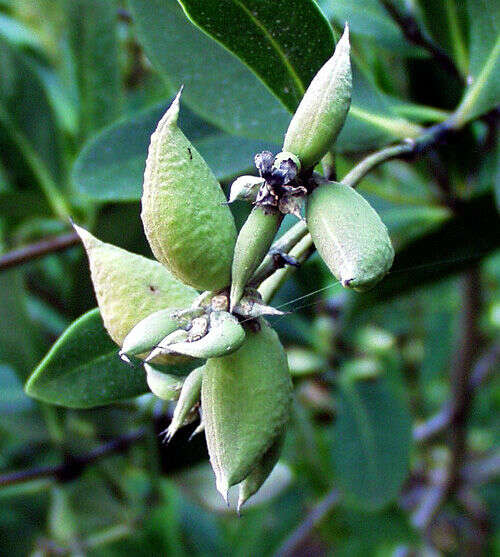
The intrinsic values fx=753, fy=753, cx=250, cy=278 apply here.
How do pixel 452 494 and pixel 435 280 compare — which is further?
pixel 452 494

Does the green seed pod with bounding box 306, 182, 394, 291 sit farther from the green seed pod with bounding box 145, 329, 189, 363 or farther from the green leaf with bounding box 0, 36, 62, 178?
the green leaf with bounding box 0, 36, 62, 178

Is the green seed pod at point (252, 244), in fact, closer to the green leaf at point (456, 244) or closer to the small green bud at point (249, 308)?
the small green bud at point (249, 308)

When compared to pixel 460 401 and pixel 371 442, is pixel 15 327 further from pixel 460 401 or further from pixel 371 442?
pixel 460 401

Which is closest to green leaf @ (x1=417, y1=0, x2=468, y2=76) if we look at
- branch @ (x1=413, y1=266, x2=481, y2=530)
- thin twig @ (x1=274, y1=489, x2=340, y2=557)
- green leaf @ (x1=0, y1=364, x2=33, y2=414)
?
branch @ (x1=413, y1=266, x2=481, y2=530)

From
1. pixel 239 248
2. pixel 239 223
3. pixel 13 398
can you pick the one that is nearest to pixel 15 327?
pixel 13 398

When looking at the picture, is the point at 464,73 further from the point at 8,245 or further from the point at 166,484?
the point at 166,484

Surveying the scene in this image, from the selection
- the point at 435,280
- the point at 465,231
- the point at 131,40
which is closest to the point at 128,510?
the point at 435,280
